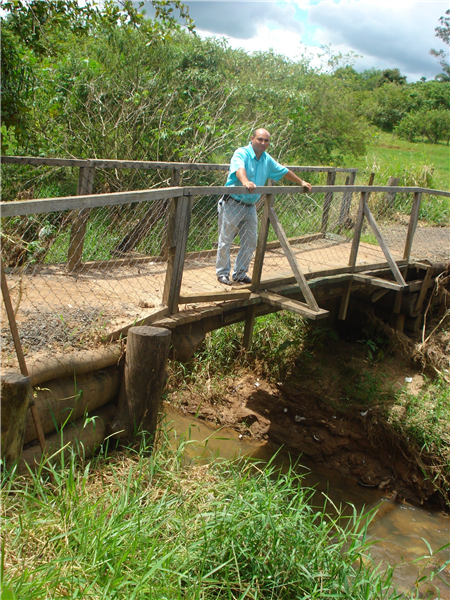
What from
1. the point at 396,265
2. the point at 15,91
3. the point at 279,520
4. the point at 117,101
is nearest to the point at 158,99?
the point at 117,101

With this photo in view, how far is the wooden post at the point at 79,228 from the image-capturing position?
5316 millimetres

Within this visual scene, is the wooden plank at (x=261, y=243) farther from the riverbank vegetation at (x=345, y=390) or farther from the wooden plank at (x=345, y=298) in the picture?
the wooden plank at (x=345, y=298)

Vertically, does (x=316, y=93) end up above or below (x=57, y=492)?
above

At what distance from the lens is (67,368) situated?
3631 millimetres

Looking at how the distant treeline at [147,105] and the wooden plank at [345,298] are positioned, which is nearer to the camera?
the wooden plank at [345,298]

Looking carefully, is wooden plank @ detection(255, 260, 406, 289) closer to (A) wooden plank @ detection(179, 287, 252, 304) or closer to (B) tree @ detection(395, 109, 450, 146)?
(A) wooden plank @ detection(179, 287, 252, 304)

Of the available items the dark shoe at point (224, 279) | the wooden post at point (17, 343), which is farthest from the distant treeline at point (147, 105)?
the wooden post at point (17, 343)

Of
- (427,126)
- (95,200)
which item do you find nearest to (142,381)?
(95,200)

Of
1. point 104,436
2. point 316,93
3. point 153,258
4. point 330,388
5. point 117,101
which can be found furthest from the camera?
point 316,93

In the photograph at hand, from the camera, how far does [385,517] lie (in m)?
6.04

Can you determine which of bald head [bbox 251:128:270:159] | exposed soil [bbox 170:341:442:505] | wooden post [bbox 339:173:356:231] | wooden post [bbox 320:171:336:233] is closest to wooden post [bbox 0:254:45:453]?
bald head [bbox 251:128:270:159]

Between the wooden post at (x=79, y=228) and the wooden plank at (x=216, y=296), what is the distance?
134 cm

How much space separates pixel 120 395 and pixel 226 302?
1.56m

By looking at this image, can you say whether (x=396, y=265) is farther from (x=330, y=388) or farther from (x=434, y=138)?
(x=434, y=138)
